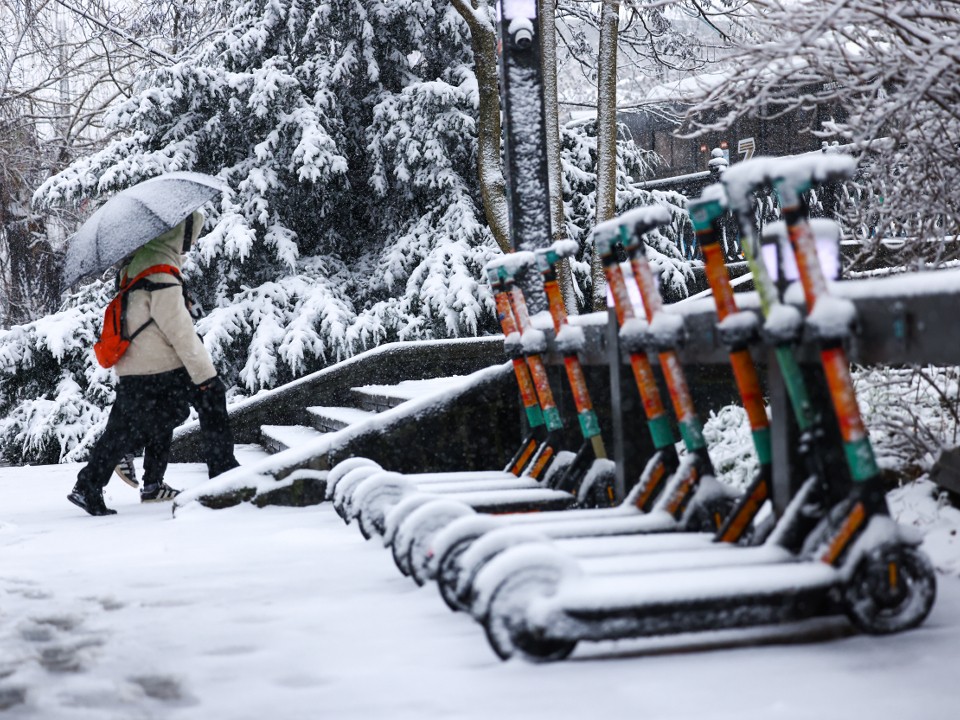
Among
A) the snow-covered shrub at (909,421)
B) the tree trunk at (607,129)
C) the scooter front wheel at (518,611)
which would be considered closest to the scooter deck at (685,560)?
the scooter front wheel at (518,611)

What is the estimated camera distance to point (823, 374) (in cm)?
329

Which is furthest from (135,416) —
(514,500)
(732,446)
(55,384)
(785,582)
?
(55,384)

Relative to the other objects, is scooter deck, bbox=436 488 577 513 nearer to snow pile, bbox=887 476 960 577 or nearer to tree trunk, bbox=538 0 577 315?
snow pile, bbox=887 476 960 577

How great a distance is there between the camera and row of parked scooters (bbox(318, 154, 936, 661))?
2914 mm

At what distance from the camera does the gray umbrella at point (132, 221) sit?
679cm

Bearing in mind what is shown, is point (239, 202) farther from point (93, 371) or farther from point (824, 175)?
point (824, 175)

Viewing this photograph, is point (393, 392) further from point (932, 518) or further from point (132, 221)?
point (932, 518)

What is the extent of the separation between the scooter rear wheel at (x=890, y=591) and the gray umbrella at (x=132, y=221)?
4.93 m

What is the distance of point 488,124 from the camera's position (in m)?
11.9

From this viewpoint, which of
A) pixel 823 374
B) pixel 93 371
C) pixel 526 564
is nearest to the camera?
pixel 526 564

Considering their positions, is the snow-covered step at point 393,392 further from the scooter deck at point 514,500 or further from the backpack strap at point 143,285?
the scooter deck at point 514,500

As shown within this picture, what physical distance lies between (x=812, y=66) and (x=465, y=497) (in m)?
2.26

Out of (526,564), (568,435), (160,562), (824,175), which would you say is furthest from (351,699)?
(568,435)

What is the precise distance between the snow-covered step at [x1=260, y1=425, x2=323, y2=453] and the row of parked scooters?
Result: 179 inches
